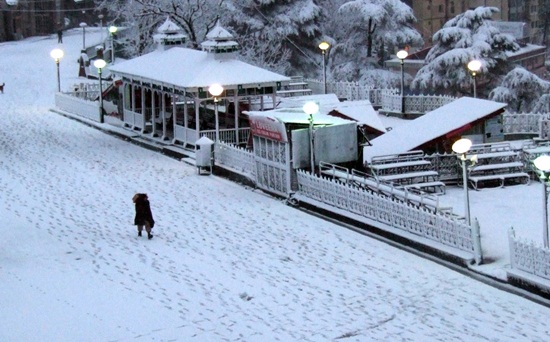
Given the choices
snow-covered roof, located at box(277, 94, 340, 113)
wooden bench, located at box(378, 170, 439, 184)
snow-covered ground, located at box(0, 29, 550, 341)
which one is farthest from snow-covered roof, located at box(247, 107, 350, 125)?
snow-covered roof, located at box(277, 94, 340, 113)

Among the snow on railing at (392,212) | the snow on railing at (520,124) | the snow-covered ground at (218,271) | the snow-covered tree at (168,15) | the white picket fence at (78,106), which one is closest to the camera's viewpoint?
the snow-covered ground at (218,271)

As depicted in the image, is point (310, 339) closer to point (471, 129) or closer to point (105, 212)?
point (105, 212)

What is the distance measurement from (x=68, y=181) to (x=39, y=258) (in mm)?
8200

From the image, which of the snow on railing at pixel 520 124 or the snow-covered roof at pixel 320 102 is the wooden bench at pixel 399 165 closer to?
the snow-covered roof at pixel 320 102

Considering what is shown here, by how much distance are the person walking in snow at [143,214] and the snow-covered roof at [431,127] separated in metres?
7.22

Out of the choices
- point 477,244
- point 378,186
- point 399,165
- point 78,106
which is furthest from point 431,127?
point 78,106

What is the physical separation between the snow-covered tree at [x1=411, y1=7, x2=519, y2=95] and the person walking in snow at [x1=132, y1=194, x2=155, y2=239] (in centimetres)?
2899

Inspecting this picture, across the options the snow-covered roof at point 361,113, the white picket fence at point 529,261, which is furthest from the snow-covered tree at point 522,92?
the white picket fence at point 529,261

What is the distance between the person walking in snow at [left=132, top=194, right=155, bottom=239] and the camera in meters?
22.6

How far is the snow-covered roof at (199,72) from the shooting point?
3422 centimetres

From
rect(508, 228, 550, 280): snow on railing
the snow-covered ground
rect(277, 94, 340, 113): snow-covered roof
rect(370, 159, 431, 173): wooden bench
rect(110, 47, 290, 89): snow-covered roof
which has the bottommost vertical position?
the snow-covered ground

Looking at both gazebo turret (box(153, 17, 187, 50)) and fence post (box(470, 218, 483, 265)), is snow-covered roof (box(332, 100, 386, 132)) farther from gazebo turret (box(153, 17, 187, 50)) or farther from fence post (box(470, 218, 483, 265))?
fence post (box(470, 218, 483, 265))

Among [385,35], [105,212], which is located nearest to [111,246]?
[105,212]

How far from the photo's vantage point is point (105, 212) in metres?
25.5
